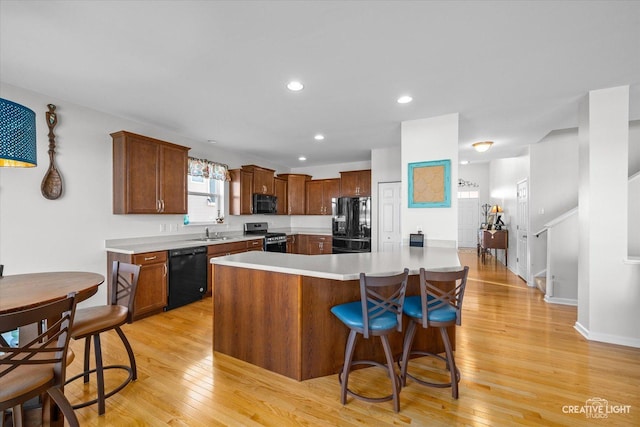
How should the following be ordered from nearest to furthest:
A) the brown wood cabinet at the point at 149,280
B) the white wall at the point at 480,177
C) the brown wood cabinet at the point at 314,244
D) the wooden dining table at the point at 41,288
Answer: the wooden dining table at the point at 41,288 < the brown wood cabinet at the point at 149,280 < the brown wood cabinet at the point at 314,244 < the white wall at the point at 480,177

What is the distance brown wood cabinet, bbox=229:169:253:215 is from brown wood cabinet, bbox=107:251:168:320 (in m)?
2.04

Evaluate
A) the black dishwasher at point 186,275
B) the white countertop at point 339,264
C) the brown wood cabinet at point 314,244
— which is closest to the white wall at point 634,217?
the white countertop at point 339,264

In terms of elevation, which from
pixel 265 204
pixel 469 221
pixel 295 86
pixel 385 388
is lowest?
pixel 385 388

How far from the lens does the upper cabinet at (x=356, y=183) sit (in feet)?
19.7

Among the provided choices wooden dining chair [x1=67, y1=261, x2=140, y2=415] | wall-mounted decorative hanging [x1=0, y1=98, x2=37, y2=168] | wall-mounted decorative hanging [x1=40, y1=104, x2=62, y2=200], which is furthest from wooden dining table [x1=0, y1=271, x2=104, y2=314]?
wall-mounted decorative hanging [x1=40, y1=104, x2=62, y2=200]

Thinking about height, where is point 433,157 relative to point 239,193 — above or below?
above

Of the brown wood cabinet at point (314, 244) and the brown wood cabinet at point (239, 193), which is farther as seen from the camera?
the brown wood cabinet at point (314, 244)

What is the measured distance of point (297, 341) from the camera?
2.14 m

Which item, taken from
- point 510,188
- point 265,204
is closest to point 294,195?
point 265,204

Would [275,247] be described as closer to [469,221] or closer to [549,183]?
[549,183]

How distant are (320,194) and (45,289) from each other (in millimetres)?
5520

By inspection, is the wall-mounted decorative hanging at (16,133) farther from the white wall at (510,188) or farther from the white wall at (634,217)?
the white wall at (510,188)

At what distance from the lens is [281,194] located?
6.78m

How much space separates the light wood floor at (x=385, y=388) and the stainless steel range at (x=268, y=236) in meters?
2.56
